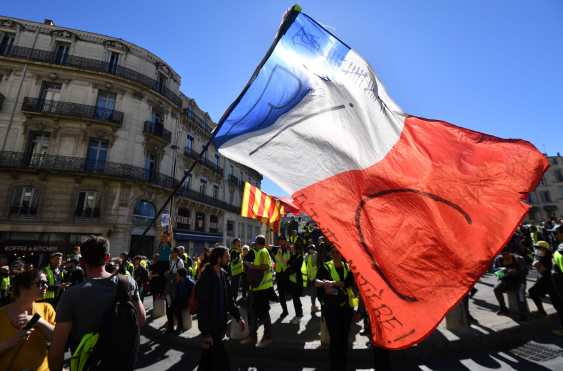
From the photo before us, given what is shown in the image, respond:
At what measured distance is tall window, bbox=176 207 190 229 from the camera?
24069mm

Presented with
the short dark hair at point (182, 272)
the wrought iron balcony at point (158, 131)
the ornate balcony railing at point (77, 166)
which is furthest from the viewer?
the wrought iron balcony at point (158, 131)

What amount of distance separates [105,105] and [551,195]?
220 ft

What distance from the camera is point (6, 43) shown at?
21.0 meters

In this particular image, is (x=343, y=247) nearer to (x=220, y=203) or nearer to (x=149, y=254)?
(x=149, y=254)

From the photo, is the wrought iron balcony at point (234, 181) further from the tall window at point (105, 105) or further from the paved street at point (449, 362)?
the paved street at point (449, 362)

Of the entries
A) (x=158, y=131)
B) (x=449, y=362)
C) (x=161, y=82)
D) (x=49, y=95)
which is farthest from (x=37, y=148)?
(x=449, y=362)

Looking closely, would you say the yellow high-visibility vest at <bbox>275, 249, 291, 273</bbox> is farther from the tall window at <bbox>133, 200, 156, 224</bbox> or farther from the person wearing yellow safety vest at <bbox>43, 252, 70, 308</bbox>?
the tall window at <bbox>133, 200, 156, 224</bbox>

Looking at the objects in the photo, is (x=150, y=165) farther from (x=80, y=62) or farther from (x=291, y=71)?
(x=291, y=71)

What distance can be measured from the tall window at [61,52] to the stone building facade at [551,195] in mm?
66100

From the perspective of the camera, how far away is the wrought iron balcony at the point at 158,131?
22531 millimetres

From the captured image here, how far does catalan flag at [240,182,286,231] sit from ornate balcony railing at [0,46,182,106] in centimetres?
1777

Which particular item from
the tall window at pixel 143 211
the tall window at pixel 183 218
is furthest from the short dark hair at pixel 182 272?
the tall window at pixel 183 218

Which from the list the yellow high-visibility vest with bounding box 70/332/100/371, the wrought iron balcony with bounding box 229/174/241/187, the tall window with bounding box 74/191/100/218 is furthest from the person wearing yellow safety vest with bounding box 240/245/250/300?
the wrought iron balcony with bounding box 229/174/241/187

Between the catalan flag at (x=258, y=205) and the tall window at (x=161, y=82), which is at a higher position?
the tall window at (x=161, y=82)
